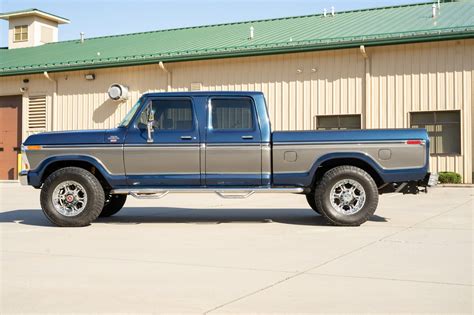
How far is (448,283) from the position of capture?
5574 mm

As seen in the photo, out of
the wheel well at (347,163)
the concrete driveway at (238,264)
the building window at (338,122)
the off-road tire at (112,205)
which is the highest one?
the building window at (338,122)

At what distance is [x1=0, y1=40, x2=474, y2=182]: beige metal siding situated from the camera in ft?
65.1

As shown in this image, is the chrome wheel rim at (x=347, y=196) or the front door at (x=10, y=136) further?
the front door at (x=10, y=136)

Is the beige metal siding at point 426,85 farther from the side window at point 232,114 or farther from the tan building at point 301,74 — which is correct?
the side window at point 232,114

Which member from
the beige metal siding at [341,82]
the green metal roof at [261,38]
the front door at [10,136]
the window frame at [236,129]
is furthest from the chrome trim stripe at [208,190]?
the front door at [10,136]

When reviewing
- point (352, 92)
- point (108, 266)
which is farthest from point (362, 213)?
point (352, 92)

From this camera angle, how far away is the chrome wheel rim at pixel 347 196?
962 centimetres

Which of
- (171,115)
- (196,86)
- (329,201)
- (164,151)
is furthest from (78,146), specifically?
(196,86)

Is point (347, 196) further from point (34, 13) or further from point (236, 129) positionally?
point (34, 13)

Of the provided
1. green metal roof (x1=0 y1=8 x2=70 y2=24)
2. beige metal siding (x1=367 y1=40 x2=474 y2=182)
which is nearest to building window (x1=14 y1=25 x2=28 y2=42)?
green metal roof (x1=0 y1=8 x2=70 y2=24)

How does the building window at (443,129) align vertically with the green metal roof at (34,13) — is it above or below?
below

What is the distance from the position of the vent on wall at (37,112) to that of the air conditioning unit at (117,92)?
399 cm

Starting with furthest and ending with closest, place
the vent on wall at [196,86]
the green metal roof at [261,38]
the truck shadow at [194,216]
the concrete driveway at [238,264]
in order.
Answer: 1. the vent on wall at [196,86]
2. the green metal roof at [261,38]
3. the truck shadow at [194,216]
4. the concrete driveway at [238,264]

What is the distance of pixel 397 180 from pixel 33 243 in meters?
5.36
